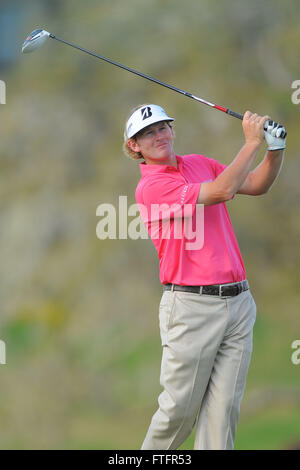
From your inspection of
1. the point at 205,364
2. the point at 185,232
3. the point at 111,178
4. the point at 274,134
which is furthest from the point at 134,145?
the point at 111,178

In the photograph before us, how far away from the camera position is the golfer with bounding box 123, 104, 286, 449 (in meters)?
2.43

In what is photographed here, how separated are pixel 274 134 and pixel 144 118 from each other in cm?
41

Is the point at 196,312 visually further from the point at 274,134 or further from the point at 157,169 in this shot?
the point at 274,134

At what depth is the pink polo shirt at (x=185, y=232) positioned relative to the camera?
2.41m

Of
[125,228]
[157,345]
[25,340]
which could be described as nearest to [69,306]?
[25,340]

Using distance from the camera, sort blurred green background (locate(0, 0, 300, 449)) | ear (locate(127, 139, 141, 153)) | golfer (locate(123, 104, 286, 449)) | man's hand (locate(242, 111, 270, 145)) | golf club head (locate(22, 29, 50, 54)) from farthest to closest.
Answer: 1. blurred green background (locate(0, 0, 300, 449))
2. golf club head (locate(22, 29, 50, 54))
3. ear (locate(127, 139, 141, 153))
4. golfer (locate(123, 104, 286, 449))
5. man's hand (locate(242, 111, 270, 145))

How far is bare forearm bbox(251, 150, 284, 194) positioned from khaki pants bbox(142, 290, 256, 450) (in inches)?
15.0

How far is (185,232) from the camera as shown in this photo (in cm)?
244

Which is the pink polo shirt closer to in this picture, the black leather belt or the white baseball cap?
the black leather belt

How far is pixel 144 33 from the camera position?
834 centimetres

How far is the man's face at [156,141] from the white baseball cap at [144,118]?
3cm

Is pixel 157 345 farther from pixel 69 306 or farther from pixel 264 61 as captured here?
pixel 264 61

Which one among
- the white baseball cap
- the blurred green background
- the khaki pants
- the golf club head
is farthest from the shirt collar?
the blurred green background
